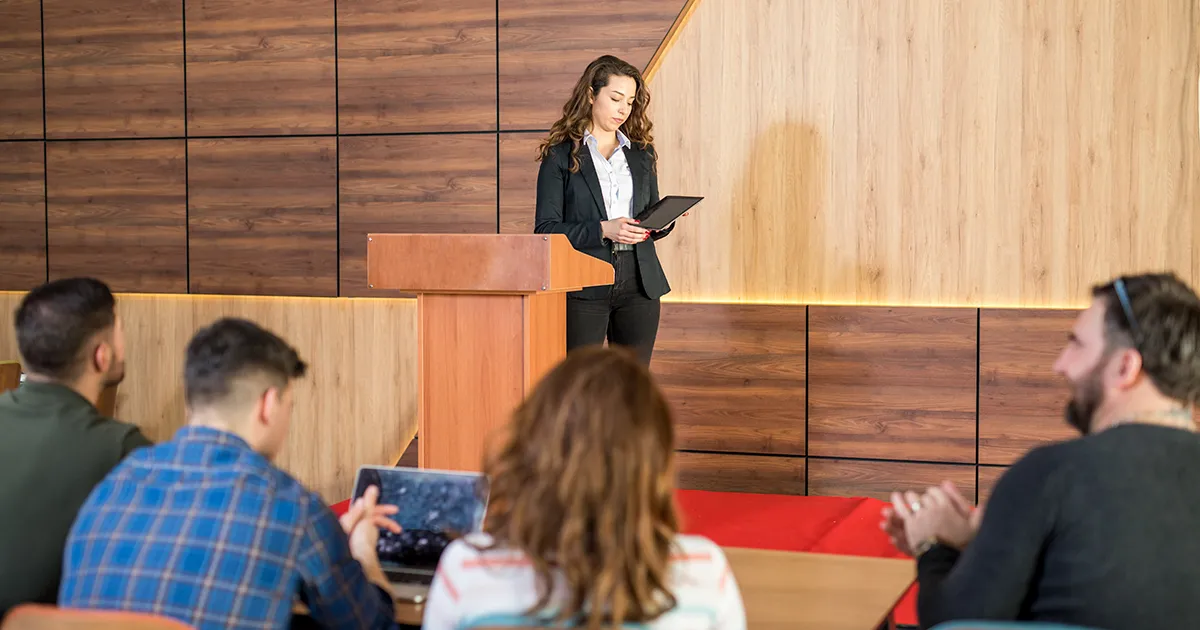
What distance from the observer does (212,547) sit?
1.56 m

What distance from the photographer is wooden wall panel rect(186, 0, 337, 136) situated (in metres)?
5.31

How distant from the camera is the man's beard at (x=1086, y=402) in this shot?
5.66 ft

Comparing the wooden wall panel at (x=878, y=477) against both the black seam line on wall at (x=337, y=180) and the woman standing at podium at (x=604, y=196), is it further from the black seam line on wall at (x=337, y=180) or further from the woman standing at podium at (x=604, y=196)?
the black seam line on wall at (x=337, y=180)

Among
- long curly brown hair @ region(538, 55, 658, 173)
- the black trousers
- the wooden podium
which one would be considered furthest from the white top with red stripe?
long curly brown hair @ region(538, 55, 658, 173)

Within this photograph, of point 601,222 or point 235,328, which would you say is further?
point 601,222

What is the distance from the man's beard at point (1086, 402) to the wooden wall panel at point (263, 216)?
4.16 meters

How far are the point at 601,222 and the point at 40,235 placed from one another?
3.62 meters

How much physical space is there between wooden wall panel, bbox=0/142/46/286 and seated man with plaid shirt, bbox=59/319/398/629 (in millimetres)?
4635

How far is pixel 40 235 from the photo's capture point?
5.72 metres

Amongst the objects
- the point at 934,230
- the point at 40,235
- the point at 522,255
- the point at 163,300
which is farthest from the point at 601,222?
the point at 40,235

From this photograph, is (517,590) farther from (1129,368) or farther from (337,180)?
(337,180)

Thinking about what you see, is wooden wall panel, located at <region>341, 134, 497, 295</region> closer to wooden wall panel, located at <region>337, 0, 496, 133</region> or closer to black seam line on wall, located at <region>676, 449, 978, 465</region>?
wooden wall panel, located at <region>337, 0, 496, 133</region>

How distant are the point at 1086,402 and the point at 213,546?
1.35 m

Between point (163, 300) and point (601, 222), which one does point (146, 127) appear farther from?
point (601, 222)
